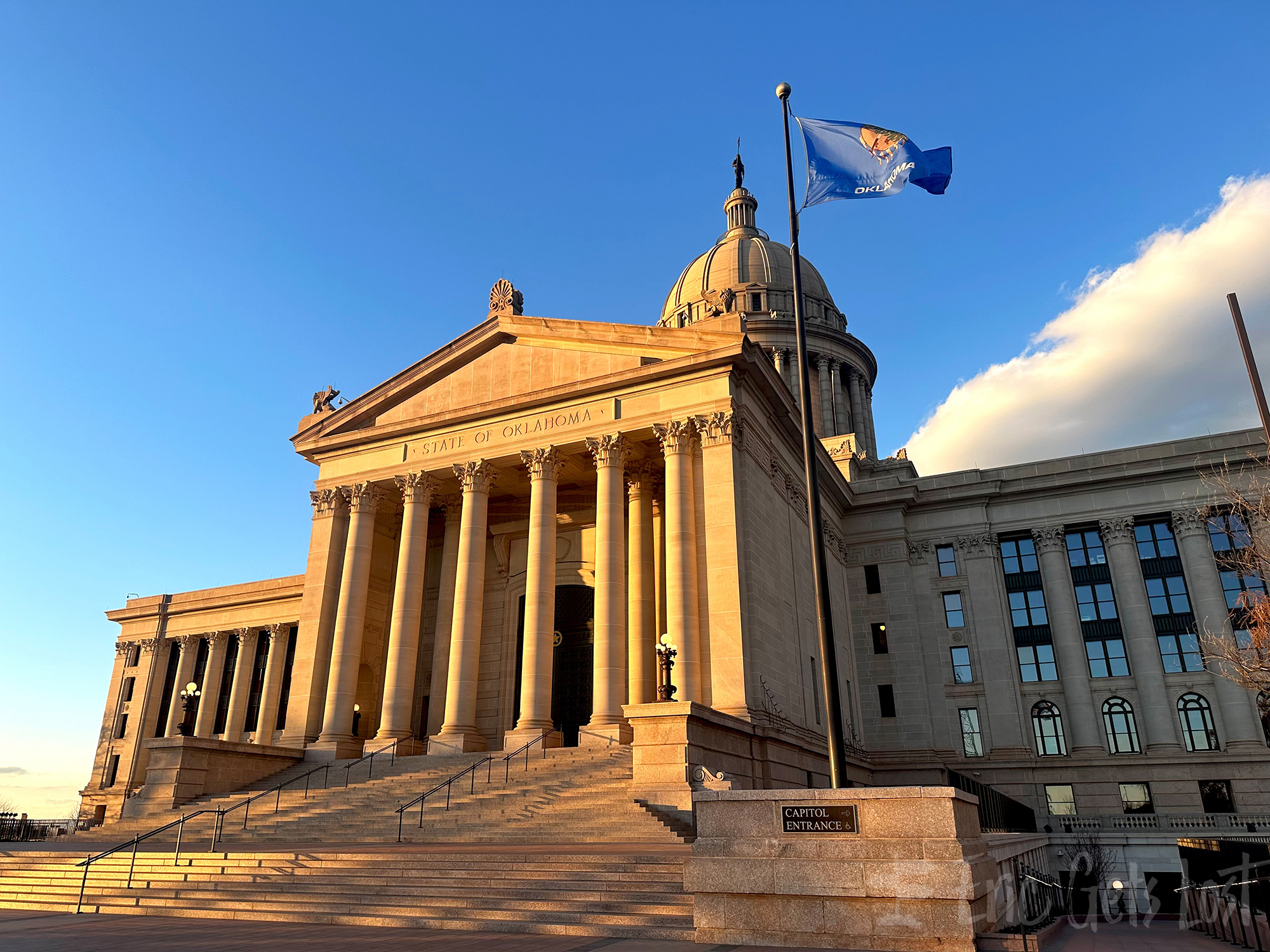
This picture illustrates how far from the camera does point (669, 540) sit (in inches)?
1200

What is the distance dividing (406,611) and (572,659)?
24.7 ft

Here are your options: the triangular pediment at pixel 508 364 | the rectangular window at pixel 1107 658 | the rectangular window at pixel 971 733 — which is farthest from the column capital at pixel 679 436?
the rectangular window at pixel 1107 658

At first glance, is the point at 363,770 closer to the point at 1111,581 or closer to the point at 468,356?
the point at 468,356

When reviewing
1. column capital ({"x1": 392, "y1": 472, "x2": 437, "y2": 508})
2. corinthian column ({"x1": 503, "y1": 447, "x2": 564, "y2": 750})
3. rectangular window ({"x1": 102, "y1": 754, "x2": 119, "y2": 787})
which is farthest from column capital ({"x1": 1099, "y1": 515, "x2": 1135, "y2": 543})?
rectangular window ({"x1": 102, "y1": 754, "x2": 119, "y2": 787})

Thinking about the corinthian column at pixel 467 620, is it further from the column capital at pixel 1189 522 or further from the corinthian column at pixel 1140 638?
the column capital at pixel 1189 522

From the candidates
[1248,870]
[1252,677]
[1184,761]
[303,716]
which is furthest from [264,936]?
[1184,761]

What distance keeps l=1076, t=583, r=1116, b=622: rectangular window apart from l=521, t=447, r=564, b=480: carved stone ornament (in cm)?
2773

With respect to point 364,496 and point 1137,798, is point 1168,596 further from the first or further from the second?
point 364,496

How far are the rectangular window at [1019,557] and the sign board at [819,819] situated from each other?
121ft

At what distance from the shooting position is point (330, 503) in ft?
126

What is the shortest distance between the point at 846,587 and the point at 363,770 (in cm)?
2621

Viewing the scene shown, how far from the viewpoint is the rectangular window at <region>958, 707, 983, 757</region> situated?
42.4 metres

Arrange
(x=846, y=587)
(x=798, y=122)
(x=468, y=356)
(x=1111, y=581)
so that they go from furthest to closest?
(x=846, y=587), (x=1111, y=581), (x=468, y=356), (x=798, y=122)

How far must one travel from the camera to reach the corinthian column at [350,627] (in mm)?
34219
